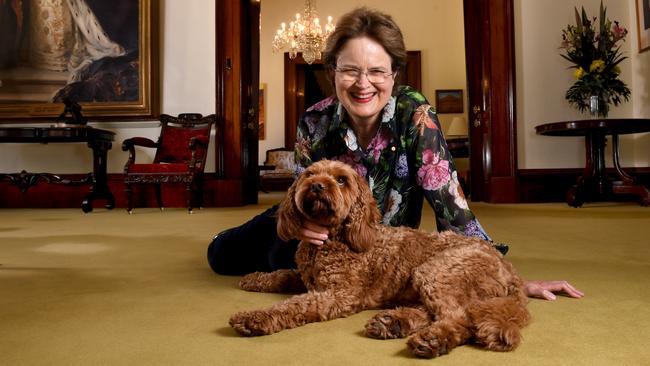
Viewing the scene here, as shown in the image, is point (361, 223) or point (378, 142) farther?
point (378, 142)

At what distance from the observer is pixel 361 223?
1.46 m

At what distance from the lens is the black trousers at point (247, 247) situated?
2.09 m

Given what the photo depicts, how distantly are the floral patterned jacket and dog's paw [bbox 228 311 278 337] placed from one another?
0.65m

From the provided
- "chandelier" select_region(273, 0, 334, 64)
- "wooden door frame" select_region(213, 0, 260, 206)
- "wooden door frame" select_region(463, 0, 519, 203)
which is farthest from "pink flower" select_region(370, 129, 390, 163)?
"chandelier" select_region(273, 0, 334, 64)

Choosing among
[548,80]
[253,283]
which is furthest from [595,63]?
[253,283]

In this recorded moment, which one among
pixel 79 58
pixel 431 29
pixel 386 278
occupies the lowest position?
pixel 386 278

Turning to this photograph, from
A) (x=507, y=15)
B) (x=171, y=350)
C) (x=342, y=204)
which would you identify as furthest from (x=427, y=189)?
(x=507, y=15)

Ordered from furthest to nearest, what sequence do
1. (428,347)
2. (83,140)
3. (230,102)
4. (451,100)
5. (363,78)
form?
(451,100) → (230,102) → (83,140) → (363,78) → (428,347)

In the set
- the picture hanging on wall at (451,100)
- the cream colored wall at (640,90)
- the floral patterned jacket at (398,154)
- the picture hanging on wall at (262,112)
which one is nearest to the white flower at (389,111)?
the floral patterned jacket at (398,154)

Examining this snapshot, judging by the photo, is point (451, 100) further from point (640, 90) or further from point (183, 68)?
point (183, 68)

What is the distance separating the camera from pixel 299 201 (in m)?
1.46

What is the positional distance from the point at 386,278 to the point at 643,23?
599 cm

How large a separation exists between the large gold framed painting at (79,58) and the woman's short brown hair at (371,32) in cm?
486

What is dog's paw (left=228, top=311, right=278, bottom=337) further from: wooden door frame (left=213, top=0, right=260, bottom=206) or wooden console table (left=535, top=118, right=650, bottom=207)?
wooden door frame (left=213, top=0, right=260, bottom=206)
